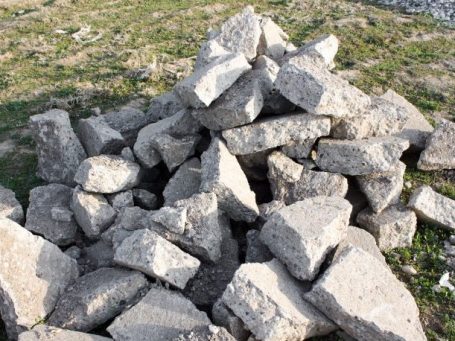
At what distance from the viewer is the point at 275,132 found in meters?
7.07

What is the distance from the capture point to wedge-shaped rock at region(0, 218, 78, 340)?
5.82 m

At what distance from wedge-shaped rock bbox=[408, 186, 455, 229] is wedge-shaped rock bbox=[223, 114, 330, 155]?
5.37 ft

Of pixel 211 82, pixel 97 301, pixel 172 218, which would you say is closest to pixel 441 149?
pixel 211 82

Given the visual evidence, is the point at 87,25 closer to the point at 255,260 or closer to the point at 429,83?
the point at 429,83

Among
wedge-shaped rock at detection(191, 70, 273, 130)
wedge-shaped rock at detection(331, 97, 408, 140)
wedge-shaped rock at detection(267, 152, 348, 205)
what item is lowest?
wedge-shaped rock at detection(267, 152, 348, 205)

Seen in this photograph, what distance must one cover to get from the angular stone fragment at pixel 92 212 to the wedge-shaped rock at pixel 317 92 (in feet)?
9.82

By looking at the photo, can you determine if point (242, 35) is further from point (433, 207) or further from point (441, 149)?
point (433, 207)

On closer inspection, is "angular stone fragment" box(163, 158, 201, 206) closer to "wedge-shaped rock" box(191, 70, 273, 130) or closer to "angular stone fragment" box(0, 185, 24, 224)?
"wedge-shaped rock" box(191, 70, 273, 130)

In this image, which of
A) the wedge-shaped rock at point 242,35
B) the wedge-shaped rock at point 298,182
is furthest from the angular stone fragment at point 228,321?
the wedge-shaped rock at point 242,35

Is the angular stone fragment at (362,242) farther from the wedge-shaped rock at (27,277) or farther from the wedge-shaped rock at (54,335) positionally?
the wedge-shaped rock at (27,277)

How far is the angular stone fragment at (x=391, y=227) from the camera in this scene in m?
7.02

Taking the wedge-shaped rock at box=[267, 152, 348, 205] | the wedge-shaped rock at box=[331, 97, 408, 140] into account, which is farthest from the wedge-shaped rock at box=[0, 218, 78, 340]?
the wedge-shaped rock at box=[331, 97, 408, 140]

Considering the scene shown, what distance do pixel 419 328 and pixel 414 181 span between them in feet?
10.8

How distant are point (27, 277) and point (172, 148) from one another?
8.81 ft
